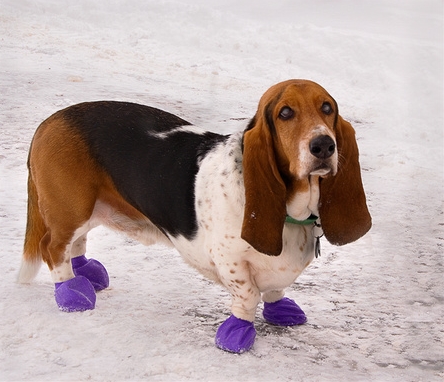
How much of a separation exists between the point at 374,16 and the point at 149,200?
8.50 m

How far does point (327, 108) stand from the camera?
3.29 metres

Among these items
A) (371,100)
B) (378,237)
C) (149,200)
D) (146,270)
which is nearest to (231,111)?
(371,100)

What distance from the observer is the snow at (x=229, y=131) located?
3561 mm

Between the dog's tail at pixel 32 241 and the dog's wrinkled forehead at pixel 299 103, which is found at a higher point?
the dog's wrinkled forehead at pixel 299 103

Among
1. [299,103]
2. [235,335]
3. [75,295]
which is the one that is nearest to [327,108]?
[299,103]

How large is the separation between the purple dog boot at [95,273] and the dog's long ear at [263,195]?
4.25ft

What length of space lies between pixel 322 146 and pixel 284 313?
4.06ft

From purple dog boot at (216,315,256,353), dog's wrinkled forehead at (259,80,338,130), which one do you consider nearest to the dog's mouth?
dog's wrinkled forehead at (259,80,338,130)

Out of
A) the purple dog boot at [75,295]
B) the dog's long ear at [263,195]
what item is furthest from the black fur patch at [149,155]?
the purple dog boot at [75,295]

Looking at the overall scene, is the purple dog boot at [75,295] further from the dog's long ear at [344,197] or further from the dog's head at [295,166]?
the dog's long ear at [344,197]

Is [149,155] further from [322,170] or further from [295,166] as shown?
[322,170]

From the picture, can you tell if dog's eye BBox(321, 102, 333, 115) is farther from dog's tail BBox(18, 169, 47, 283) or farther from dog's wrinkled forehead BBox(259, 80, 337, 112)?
dog's tail BBox(18, 169, 47, 283)

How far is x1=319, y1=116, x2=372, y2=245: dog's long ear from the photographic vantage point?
3.38 m

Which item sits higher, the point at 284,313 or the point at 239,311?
the point at 239,311
